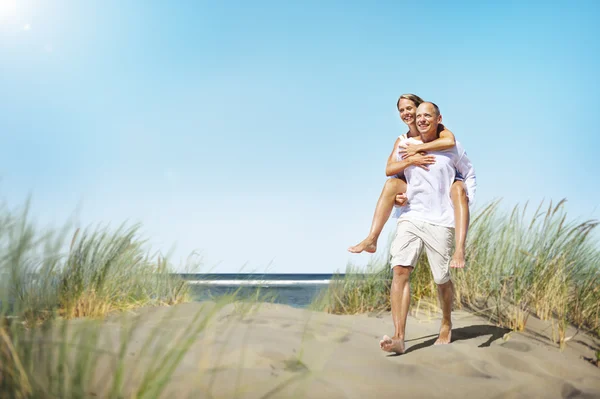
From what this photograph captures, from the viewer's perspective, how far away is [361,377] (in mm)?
3141

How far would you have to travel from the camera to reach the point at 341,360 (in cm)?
347

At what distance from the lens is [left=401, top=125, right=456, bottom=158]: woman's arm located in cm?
429

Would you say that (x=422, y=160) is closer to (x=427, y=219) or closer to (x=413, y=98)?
(x=427, y=219)

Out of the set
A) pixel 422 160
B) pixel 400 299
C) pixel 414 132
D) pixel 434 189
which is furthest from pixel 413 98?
pixel 400 299

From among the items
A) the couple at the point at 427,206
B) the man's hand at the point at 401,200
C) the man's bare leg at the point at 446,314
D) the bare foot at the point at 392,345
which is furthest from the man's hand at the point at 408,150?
the bare foot at the point at 392,345

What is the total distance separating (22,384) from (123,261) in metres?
3.27

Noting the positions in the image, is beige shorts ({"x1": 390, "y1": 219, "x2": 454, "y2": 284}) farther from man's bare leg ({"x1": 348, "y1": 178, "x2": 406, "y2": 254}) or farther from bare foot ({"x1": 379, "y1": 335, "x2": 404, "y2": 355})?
bare foot ({"x1": 379, "y1": 335, "x2": 404, "y2": 355})

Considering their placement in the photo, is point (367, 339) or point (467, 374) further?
point (367, 339)

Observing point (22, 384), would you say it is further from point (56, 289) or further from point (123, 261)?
point (123, 261)

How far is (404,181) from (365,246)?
656 mm

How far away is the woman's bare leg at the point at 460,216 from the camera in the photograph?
4.33m

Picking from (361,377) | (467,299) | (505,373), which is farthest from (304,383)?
(467,299)

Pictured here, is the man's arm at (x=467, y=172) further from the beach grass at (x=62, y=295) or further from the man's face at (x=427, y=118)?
the beach grass at (x=62, y=295)

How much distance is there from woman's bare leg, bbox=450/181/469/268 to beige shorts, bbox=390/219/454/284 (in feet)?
0.26
